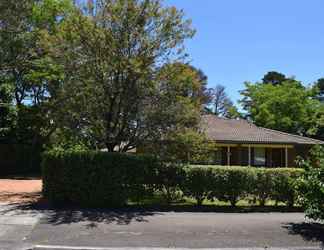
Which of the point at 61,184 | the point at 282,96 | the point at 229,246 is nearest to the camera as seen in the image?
Answer: the point at 229,246

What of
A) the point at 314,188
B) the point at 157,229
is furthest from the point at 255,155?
the point at 157,229

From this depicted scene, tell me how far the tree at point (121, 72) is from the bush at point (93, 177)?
295 centimetres

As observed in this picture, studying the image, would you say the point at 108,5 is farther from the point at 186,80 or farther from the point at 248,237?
the point at 248,237

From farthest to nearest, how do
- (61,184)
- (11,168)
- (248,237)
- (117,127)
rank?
(11,168), (117,127), (61,184), (248,237)

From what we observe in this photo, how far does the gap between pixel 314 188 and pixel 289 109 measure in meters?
42.7

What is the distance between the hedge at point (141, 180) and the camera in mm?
15445

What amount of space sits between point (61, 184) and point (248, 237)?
271 inches

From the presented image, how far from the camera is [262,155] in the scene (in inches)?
1452

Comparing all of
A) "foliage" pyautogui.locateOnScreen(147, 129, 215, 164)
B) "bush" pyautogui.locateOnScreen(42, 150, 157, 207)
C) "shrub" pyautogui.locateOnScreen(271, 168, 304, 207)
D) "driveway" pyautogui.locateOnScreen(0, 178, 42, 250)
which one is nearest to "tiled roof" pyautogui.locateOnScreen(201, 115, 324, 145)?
"foliage" pyautogui.locateOnScreen(147, 129, 215, 164)

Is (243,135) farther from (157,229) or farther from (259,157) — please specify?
(157,229)

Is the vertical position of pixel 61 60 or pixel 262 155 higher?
pixel 61 60

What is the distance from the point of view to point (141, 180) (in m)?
15.7

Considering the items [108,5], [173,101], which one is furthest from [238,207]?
[108,5]

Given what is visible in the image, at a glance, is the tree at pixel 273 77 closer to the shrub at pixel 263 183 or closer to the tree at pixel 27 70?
the tree at pixel 27 70
